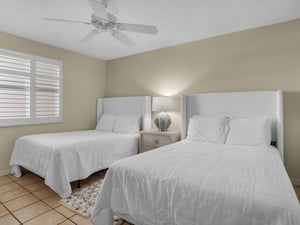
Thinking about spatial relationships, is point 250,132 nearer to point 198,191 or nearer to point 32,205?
point 198,191

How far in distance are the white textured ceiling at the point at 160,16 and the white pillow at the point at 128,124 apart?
4.98 feet

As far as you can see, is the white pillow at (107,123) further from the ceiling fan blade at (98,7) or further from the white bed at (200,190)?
the ceiling fan blade at (98,7)

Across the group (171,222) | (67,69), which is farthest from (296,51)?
(67,69)

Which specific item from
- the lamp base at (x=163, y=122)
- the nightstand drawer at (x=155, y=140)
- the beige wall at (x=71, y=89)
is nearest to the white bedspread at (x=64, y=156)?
the beige wall at (x=71, y=89)

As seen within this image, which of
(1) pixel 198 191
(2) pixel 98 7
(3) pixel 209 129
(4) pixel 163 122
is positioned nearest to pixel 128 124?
(4) pixel 163 122

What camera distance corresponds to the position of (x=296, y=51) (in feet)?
8.13

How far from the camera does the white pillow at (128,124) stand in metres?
3.57

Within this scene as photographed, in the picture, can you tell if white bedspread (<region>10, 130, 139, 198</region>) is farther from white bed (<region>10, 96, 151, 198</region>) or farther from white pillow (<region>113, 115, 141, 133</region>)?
white pillow (<region>113, 115, 141, 133</region>)

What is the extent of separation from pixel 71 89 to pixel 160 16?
2.47 metres

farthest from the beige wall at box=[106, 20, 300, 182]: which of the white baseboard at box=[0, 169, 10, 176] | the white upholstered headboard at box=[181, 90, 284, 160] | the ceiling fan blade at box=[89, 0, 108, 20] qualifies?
the white baseboard at box=[0, 169, 10, 176]

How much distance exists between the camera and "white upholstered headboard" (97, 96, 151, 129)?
3666 mm

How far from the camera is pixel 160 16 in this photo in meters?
2.38

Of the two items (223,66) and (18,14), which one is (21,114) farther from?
(223,66)

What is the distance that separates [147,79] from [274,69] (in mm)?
2268
